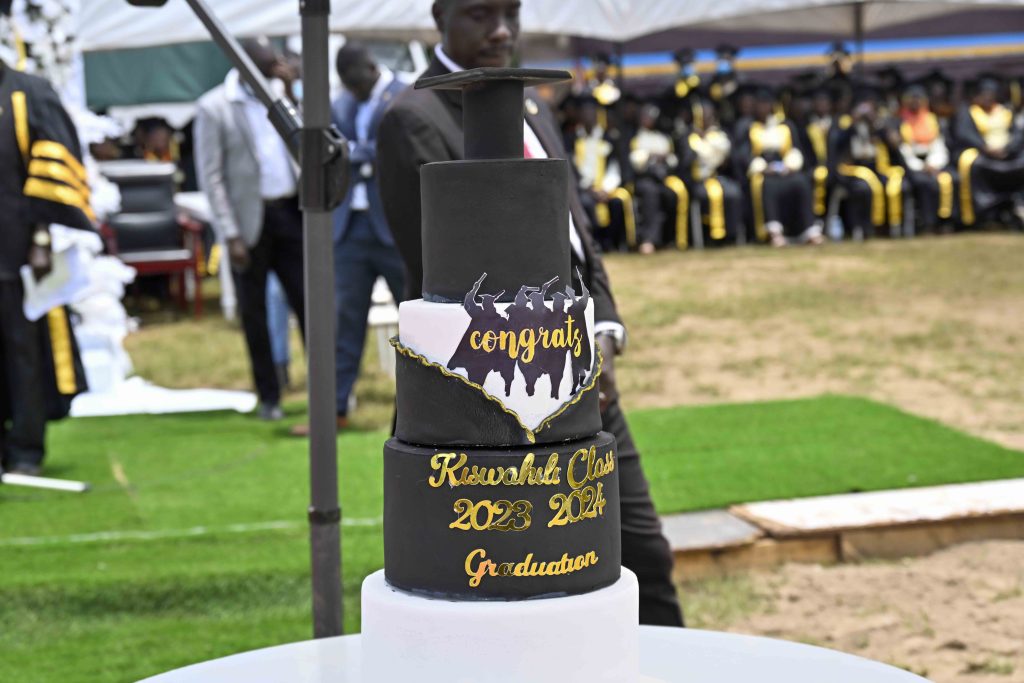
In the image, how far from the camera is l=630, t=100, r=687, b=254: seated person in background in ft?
57.1

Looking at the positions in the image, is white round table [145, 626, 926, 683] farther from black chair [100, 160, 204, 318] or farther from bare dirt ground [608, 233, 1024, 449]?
black chair [100, 160, 204, 318]

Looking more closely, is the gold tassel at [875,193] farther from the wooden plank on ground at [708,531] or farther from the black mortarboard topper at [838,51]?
the wooden plank on ground at [708,531]

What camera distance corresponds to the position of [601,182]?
58.4 ft

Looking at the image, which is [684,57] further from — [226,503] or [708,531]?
[708,531]

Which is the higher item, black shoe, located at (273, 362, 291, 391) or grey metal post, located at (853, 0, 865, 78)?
grey metal post, located at (853, 0, 865, 78)

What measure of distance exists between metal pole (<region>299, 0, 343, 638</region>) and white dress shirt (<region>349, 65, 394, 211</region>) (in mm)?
4337

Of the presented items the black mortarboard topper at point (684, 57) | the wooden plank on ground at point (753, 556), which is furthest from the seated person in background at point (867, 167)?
the wooden plank on ground at point (753, 556)

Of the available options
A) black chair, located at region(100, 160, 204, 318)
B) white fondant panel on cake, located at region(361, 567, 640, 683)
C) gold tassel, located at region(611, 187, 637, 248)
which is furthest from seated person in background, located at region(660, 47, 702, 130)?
white fondant panel on cake, located at region(361, 567, 640, 683)

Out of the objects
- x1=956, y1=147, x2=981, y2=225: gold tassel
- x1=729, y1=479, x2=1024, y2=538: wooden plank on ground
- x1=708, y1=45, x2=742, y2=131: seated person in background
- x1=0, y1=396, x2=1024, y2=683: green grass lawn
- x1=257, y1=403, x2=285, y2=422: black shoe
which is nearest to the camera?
x1=0, y1=396, x2=1024, y2=683: green grass lawn

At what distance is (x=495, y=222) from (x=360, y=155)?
578 cm

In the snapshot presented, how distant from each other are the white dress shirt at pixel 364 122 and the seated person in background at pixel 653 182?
9.32 meters

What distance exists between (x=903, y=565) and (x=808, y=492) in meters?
→ 0.75

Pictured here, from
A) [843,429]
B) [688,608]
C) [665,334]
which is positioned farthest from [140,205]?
[688,608]

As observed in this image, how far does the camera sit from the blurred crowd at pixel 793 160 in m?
17.6
